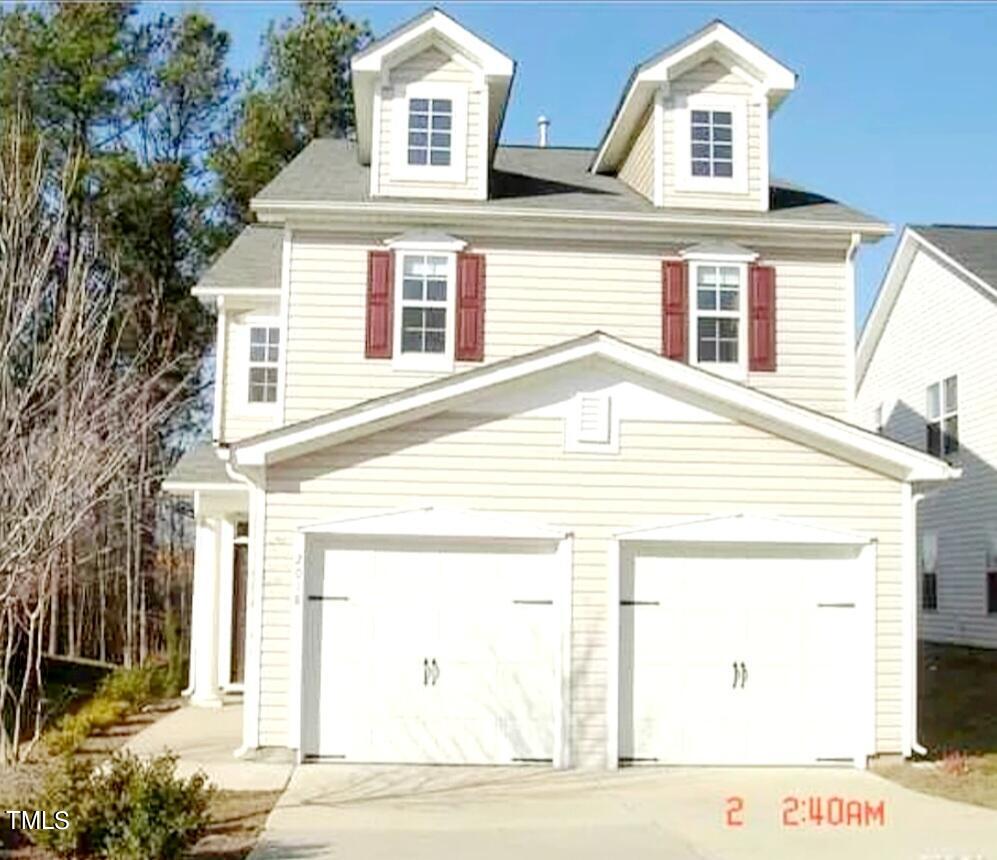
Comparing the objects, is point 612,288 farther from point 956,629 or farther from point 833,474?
point 956,629

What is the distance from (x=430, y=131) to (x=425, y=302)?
2273 mm

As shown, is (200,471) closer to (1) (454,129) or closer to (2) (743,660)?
(1) (454,129)

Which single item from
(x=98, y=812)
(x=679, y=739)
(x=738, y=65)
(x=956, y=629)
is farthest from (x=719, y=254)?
(x=98, y=812)

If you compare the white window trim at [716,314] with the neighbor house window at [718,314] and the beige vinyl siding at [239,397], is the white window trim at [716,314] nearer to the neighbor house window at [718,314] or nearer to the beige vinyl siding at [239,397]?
the neighbor house window at [718,314]

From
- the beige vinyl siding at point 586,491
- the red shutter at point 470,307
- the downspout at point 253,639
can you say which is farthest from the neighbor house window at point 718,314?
the downspout at point 253,639

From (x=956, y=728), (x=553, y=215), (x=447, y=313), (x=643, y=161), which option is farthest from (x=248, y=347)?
(x=956, y=728)

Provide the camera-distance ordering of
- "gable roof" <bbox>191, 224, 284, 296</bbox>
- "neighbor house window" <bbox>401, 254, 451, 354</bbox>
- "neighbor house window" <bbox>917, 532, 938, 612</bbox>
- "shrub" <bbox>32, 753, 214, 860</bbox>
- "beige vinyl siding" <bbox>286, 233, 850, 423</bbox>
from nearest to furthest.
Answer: "shrub" <bbox>32, 753, 214, 860</bbox>, "beige vinyl siding" <bbox>286, 233, 850, 423</bbox>, "neighbor house window" <bbox>401, 254, 451, 354</bbox>, "gable roof" <bbox>191, 224, 284, 296</bbox>, "neighbor house window" <bbox>917, 532, 938, 612</bbox>

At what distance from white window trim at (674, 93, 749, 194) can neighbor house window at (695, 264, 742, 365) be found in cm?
107

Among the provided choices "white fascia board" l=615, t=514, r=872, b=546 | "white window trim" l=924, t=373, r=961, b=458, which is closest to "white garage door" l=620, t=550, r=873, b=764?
"white fascia board" l=615, t=514, r=872, b=546

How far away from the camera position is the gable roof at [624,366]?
44.4ft

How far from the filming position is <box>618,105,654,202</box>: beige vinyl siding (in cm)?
1803

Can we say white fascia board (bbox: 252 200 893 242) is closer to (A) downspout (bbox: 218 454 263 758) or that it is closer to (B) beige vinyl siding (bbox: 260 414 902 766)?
(B) beige vinyl siding (bbox: 260 414 902 766)

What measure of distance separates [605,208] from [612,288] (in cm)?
104

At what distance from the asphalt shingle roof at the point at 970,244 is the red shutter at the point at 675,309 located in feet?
21.7
